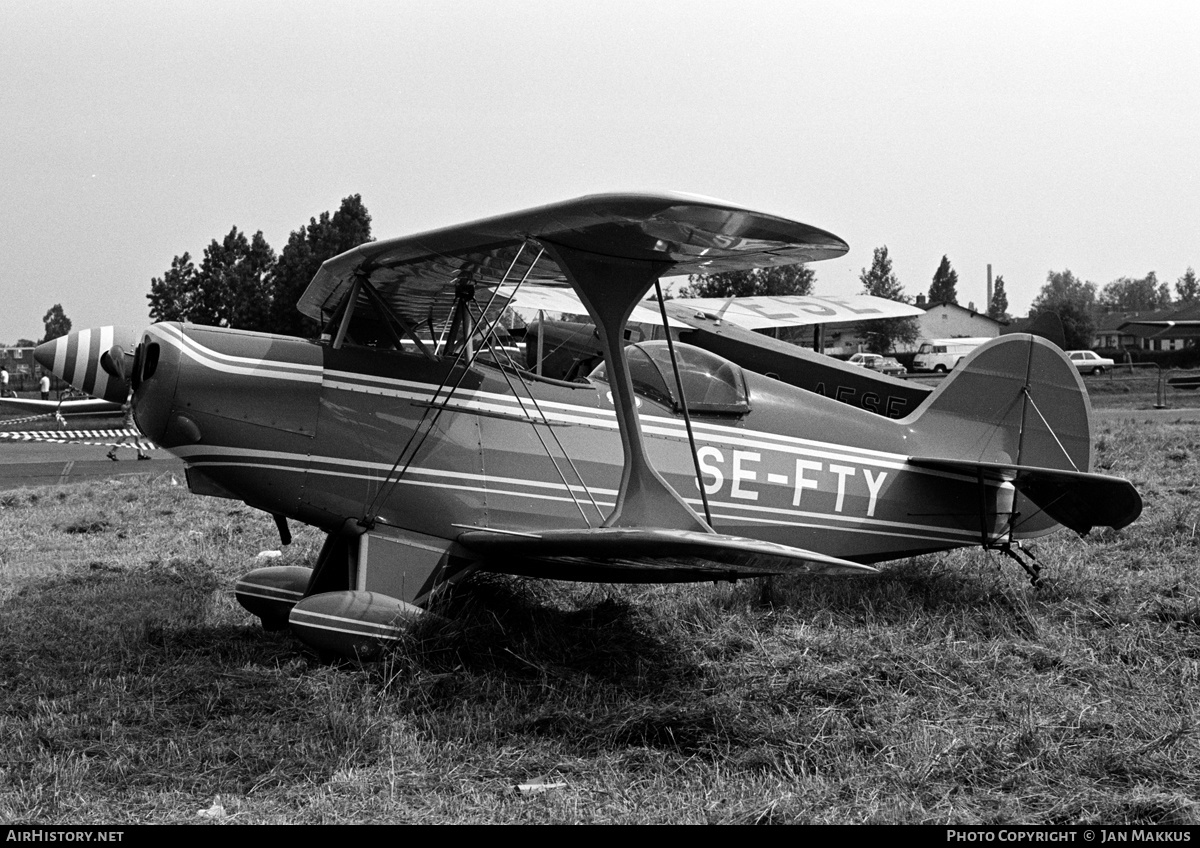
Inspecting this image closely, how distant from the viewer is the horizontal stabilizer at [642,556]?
4.30 meters

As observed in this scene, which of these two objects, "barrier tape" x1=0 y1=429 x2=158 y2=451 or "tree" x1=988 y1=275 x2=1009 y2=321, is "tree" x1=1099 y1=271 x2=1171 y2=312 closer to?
"tree" x1=988 y1=275 x2=1009 y2=321

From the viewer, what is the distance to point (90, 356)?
5.45 meters

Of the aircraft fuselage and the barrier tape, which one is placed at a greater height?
the aircraft fuselage

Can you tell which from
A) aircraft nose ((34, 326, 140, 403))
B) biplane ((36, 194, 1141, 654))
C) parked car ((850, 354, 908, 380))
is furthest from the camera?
parked car ((850, 354, 908, 380))

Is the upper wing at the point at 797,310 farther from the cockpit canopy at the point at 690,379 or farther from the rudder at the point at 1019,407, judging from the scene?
the cockpit canopy at the point at 690,379

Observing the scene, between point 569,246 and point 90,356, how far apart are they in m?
2.60

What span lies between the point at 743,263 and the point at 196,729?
3.36m

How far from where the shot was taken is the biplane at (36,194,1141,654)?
16.0 ft

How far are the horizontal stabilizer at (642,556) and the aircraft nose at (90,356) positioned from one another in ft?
6.47

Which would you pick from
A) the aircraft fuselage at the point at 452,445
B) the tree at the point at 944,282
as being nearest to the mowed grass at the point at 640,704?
the aircraft fuselage at the point at 452,445

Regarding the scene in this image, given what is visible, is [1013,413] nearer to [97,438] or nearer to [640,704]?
[640,704]

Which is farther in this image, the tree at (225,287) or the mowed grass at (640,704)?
the tree at (225,287)

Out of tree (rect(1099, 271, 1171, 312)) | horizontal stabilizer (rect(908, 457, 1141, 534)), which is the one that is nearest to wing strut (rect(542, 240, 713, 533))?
horizontal stabilizer (rect(908, 457, 1141, 534))

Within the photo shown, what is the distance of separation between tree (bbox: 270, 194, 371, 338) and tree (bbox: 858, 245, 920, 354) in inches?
1038
